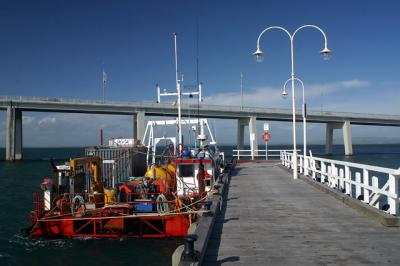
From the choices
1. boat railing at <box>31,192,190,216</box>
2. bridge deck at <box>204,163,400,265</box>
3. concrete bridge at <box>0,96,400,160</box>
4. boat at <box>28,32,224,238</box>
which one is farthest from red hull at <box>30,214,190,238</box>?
concrete bridge at <box>0,96,400,160</box>

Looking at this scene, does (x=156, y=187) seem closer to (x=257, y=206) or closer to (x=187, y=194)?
(x=187, y=194)

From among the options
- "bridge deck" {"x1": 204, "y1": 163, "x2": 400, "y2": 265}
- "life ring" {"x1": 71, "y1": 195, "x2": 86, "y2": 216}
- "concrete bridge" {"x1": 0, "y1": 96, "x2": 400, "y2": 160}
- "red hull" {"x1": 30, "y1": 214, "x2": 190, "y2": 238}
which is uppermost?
"concrete bridge" {"x1": 0, "y1": 96, "x2": 400, "y2": 160}

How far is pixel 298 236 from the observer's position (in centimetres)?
871

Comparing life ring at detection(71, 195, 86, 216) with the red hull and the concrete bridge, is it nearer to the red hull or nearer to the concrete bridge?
the red hull

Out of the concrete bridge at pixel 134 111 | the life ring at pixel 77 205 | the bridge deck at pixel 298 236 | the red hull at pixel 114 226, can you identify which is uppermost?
the concrete bridge at pixel 134 111

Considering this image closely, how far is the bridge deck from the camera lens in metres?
7.14

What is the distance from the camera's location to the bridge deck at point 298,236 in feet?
23.4

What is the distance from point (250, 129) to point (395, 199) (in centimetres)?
8589

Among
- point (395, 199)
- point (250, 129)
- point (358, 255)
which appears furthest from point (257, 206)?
point (250, 129)

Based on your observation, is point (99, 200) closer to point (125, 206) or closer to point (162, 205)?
point (125, 206)

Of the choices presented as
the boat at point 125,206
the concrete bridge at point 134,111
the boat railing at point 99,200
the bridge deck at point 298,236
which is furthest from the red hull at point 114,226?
the concrete bridge at point 134,111

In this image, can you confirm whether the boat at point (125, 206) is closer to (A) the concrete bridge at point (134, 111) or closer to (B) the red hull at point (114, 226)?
(B) the red hull at point (114, 226)

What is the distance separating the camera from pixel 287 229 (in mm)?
9422

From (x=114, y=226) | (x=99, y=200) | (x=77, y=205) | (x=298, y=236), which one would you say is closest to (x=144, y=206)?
(x=114, y=226)
